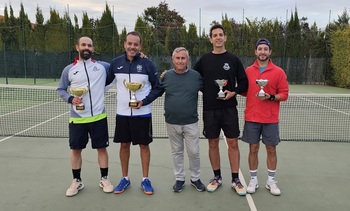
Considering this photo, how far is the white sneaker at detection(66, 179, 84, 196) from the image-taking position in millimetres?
3393

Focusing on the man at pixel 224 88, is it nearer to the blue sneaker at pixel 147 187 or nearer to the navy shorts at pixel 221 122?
the navy shorts at pixel 221 122

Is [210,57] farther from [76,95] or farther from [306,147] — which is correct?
[306,147]

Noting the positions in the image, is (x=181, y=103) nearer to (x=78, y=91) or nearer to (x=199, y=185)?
(x=199, y=185)

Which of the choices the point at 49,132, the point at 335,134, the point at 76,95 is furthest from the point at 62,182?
the point at 335,134

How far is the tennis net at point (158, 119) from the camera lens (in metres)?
6.13

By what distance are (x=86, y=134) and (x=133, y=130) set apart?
503 mm

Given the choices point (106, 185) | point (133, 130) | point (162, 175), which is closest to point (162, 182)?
point (162, 175)

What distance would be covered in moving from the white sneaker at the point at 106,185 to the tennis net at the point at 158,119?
228 centimetres

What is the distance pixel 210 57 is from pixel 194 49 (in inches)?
714

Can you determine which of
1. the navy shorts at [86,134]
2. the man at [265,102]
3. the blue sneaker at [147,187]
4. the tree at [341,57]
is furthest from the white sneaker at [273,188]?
the tree at [341,57]

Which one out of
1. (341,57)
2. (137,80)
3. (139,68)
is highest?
(341,57)

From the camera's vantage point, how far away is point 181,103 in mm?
3352

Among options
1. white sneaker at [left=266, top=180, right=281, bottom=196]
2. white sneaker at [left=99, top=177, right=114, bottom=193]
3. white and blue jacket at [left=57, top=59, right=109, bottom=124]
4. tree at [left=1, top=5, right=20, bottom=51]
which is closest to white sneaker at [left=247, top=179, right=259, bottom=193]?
white sneaker at [left=266, top=180, right=281, bottom=196]

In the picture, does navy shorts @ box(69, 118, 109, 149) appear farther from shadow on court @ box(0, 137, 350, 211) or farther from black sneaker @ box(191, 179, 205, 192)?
black sneaker @ box(191, 179, 205, 192)
